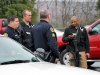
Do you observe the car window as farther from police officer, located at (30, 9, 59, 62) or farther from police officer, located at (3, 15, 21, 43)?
police officer, located at (30, 9, 59, 62)

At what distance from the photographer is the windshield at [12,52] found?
6.46m

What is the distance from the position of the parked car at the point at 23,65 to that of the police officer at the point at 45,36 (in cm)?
96

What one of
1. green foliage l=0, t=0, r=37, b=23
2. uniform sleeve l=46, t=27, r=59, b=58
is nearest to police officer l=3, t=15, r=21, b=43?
uniform sleeve l=46, t=27, r=59, b=58

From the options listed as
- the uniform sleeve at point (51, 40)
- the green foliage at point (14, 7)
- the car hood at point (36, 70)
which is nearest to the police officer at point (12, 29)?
the uniform sleeve at point (51, 40)

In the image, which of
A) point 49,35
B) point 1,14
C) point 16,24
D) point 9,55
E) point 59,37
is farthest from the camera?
point 1,14

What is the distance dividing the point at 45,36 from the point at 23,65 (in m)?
2.02

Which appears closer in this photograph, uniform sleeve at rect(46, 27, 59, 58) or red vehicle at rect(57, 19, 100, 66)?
uniform sleeve at rect(46, 27, 59, 58)

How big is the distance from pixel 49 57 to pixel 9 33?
43.0 inches

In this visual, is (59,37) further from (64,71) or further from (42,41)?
(64,71)

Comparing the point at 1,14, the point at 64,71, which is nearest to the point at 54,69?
the point at 64,71

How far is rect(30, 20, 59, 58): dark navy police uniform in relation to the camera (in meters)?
7.82

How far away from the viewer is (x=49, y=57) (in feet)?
26.4

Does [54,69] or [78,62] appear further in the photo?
[78,62]

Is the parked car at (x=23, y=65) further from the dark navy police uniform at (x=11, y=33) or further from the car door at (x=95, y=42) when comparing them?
the car door at (x=95, y=42)
